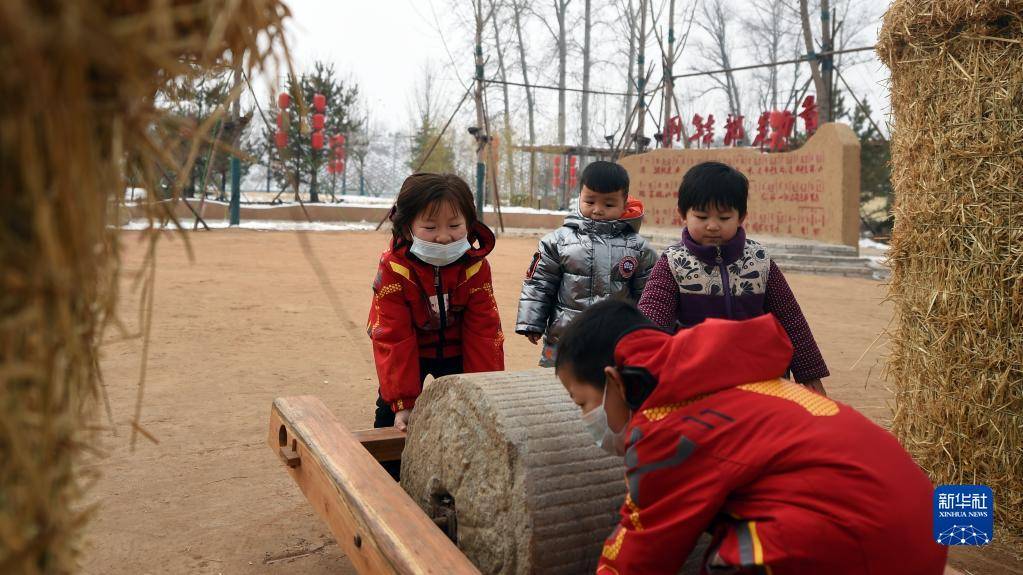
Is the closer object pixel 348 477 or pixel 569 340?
pixel 569 340

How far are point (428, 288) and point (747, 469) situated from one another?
1.72 m

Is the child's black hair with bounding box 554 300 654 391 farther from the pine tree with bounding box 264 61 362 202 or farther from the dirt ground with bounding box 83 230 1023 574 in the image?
the pine tree with bounding box 264 61 362 202

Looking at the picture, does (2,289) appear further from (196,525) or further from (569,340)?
(196,525)

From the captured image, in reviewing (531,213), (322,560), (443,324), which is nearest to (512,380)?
(443,324)

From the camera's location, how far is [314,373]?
541 centimetres

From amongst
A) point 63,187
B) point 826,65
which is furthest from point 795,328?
point 826,65

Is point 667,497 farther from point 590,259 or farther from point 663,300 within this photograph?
point 590,259

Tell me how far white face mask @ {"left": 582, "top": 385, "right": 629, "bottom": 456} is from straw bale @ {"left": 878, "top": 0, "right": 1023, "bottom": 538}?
2.00 metres

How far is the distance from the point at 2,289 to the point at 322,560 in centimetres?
216

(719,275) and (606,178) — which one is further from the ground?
(606,178)

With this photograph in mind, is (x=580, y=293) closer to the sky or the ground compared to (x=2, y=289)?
closer to the ground

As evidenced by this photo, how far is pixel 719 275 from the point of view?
114 inches

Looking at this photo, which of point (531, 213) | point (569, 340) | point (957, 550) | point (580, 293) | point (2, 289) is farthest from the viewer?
point (531, 213)

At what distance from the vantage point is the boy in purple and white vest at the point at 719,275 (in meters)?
2.84
